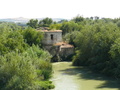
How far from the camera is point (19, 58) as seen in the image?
24047mm

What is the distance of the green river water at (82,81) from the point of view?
91.1 feet

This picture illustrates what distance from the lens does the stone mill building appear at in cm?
5016

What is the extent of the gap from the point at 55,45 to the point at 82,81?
20258 mm

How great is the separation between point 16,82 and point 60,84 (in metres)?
8.22

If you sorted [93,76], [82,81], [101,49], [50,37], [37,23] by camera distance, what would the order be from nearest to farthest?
1. [82,81]
2. [93,76]
3. [101,49]
4. [50,37]
5. [37,23]

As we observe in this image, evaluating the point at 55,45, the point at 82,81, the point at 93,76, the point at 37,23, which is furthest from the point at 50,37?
the point at 37,23

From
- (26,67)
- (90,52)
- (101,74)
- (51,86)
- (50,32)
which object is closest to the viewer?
(26,67)

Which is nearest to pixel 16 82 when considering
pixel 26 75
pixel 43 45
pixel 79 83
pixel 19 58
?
pixel 26 75

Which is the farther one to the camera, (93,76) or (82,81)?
(93,76)

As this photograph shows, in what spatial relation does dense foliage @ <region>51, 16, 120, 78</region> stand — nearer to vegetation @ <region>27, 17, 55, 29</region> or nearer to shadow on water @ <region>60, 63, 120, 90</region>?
shadow on water @ <region>60, 63, 120, 90</region>

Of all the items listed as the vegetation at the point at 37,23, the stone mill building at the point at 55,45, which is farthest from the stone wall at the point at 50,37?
the vegetation at the point at 37,23

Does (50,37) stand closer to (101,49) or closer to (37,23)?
(101,49)

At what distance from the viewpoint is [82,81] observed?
1210 inches

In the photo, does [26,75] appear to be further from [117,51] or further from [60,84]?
[117,51]
